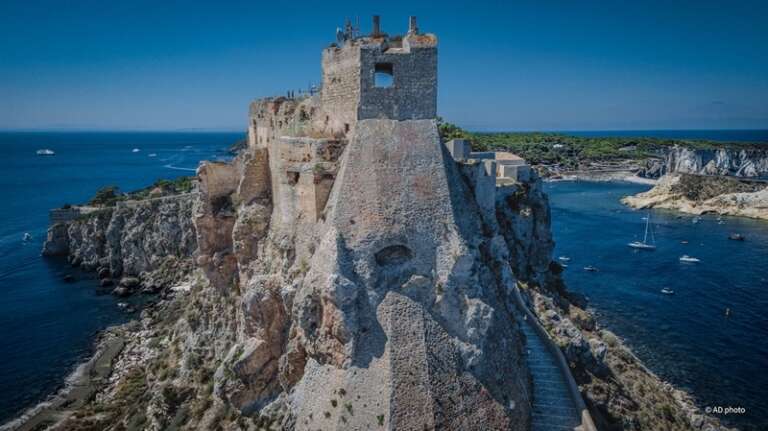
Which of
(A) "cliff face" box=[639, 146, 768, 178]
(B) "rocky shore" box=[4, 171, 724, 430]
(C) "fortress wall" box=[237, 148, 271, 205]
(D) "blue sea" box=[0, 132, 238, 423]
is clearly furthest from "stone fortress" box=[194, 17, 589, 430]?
(A) "cliff face" box=[639, 146, 768, 178]

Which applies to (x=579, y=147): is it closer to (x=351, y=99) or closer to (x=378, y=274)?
(x=351, y=99)

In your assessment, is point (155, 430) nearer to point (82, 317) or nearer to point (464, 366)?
point (464, 366)

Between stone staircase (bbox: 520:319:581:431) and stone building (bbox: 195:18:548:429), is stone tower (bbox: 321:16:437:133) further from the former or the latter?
stone staircase (bbox: 520:319:581:431)

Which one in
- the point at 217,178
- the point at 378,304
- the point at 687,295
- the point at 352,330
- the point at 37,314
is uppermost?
the point at 217,178

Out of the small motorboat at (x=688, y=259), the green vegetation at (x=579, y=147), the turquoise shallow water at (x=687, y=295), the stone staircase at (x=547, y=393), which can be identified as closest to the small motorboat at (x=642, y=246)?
the turquoise shallow water at (x=687, y=295)

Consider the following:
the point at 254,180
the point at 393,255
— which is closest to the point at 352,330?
the point at 393,255

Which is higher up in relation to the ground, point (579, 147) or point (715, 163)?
point (579, 147)
